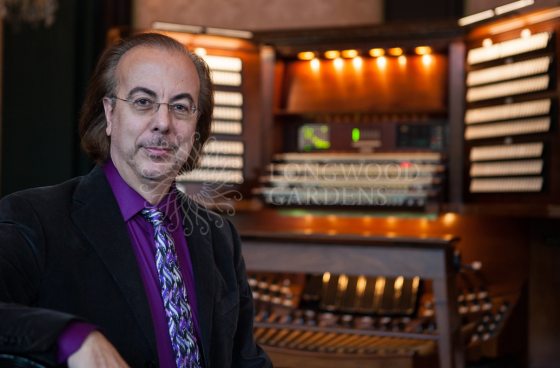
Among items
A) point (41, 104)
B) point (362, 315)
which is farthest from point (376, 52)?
point (41, 104)

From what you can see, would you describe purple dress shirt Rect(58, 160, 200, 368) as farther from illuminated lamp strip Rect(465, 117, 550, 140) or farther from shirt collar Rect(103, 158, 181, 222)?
illuminated lamp strip Rect(465, 117, 550, 140)

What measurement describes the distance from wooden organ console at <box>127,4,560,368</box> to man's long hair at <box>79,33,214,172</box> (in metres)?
1.96

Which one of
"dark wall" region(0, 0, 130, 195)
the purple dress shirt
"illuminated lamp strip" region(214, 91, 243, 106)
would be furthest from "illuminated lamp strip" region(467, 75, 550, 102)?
the purple dress shirt

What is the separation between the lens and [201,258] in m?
1.92

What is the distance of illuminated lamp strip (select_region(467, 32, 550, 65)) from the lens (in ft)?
17.0

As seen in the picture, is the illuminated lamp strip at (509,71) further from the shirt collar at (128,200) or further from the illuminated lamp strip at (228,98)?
the shirt collar at (128,200)

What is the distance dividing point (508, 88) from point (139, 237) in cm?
401

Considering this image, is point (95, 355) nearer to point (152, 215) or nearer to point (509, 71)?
point (152, 215)

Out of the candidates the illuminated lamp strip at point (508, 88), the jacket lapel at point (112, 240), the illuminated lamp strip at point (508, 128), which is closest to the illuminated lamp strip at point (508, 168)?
the illuminated lamp strip at point (508, 128)

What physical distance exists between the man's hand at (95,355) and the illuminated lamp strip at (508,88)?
4297mm

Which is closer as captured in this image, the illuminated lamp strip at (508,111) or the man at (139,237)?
the man at (139,237)

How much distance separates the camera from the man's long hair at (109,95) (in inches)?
74.9

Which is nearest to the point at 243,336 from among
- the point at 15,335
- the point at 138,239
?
the point at 138,239

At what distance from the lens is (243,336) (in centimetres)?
208
